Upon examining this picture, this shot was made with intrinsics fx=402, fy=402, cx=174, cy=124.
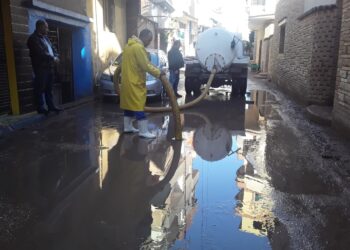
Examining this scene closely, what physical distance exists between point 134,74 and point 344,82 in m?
4.08

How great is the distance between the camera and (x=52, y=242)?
11.2 ft

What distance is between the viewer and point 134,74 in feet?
23.2

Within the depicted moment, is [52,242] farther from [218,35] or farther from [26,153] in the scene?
[218,35]

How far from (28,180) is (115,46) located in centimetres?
1243

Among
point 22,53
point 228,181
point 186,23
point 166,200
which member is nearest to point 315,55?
point 228,181

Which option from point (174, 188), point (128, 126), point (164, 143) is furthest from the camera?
point (128, 126)

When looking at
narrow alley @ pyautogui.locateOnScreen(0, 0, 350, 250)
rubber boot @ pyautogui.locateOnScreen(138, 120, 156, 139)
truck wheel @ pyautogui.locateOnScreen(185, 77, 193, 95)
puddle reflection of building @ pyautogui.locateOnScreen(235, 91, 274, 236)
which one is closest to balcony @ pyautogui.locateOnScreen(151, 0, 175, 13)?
narrow alley @ pyautogui.locateOnScreen(0, 0, 350, 250)

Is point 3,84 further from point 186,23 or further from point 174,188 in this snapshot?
point 186,23

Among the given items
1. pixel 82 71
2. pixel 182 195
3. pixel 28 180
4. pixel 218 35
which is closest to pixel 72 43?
pixel 82 71

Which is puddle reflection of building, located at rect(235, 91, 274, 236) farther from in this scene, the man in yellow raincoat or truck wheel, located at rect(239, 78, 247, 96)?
truck wheel, located at rect(239, 78, 247, 96)

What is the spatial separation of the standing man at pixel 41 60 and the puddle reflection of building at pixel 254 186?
175 inches

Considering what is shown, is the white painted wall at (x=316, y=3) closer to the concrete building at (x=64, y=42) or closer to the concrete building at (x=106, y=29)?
the concrete building at (x=64, y=42)

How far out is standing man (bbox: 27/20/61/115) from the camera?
8.45 metres

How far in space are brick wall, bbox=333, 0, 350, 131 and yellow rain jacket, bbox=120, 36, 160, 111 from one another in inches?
142
